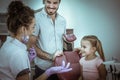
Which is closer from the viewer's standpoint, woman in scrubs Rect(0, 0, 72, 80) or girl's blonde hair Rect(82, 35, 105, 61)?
woman in scrubs Rect(0, 0, 72, 80)

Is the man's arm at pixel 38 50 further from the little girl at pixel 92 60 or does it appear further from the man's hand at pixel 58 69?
the little girl at pixel 92 60

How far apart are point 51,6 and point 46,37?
17cm

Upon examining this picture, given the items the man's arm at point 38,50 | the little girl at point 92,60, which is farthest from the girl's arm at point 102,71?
the man's arm at point 38,50

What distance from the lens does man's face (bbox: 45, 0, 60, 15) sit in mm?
1194

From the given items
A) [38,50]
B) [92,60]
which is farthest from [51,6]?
[92,60]

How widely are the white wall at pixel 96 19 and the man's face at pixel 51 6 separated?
0.11ft

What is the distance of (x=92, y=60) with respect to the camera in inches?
46.3

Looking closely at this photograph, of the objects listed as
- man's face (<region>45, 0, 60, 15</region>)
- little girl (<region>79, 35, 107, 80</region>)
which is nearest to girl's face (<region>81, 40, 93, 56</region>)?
little girl (<region>79, 35, 107, 80</region>)

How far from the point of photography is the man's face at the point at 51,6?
1.19m

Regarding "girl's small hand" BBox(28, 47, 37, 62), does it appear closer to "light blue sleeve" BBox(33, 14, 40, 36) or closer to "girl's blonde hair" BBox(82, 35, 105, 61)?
"light blue sleeve" BBox(33, 14, 40, 36)

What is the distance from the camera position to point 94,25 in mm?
1210

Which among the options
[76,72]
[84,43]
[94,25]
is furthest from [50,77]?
[94,25]

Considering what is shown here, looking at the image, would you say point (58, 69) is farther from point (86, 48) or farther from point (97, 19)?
point (97, 19)

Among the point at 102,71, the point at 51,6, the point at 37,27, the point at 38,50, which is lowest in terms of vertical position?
the point at 102,71
